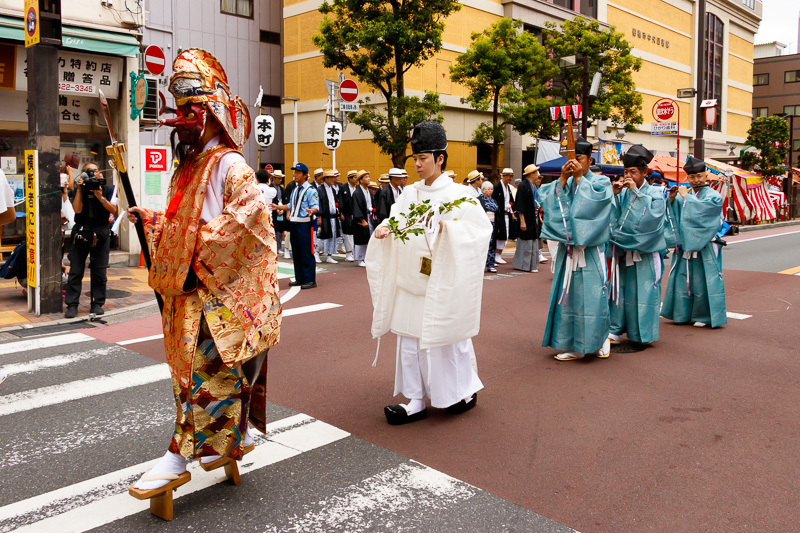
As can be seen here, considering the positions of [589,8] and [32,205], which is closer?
[32,205]

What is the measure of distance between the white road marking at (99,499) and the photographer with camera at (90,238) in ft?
15.7

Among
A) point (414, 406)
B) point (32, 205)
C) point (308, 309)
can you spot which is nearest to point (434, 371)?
point (414, 406)

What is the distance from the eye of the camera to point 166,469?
3.28 metres

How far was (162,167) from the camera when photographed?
523 inches

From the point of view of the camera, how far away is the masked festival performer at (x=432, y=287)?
438 cm

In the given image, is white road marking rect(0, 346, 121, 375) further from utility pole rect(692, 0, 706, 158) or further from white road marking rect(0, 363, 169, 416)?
utility pole rect(692, 0, 706, 158)

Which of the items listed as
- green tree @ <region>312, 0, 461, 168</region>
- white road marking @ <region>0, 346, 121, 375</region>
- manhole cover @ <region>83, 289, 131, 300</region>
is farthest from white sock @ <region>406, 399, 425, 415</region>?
green tree @ <region>312, 0, 461, 168</region>

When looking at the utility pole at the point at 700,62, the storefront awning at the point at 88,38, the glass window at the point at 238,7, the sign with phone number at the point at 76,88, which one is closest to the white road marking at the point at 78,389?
the storefront awning at the point at 88,38

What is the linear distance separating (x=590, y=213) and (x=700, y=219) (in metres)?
2.60

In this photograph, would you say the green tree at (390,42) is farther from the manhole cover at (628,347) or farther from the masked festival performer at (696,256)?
the manhole cover at (628,347)

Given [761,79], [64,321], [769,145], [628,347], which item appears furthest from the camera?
[761,79]

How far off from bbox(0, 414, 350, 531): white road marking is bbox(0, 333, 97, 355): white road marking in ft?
11.8

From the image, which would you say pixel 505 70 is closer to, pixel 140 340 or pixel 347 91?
pixel 347 91

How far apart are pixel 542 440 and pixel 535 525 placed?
114 cm
